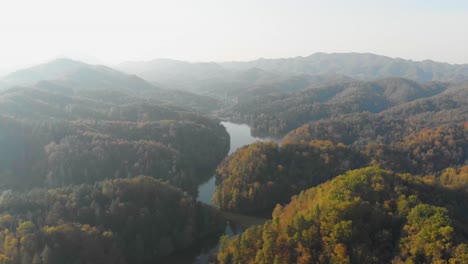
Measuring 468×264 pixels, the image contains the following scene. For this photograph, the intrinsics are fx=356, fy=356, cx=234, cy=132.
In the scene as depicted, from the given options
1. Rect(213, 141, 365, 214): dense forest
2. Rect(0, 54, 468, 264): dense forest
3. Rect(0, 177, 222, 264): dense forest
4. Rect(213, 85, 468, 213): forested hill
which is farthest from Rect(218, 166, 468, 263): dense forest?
Rect(213, 85, 468, 213): forested hill

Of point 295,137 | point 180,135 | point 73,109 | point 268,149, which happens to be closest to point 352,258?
point 268,149

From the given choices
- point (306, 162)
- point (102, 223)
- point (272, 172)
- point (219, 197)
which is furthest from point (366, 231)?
point (306, 162)

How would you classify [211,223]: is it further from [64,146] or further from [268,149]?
[64,146]

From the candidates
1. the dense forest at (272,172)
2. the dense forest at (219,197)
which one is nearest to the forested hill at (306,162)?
the dense forest at (272,172)

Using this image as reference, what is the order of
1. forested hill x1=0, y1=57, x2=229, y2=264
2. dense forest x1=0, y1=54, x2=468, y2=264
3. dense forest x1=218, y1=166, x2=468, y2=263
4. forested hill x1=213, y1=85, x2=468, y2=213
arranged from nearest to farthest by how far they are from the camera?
dense forest x1=218, y1=166, x2=468, y2=263
dense forest x1=0, y1=54, x2=468, y2=264
forested hill x1=0, y1=57, x2=229, y2=264
forested hill x1=213, y1=85, x2=468, y2=213

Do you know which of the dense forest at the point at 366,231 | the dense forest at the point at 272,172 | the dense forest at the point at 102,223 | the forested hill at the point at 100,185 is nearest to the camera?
the dense forest at the point at 366,231

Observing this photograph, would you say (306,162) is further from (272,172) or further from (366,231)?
(366,231)

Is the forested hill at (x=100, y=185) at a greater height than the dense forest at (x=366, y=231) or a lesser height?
lesser

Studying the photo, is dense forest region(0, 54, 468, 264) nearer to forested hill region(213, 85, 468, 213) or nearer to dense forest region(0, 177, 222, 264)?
dense forest region(0, 177, 222, 264)

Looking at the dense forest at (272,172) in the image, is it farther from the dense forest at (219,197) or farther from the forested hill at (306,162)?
the dense forest at (219,197)
